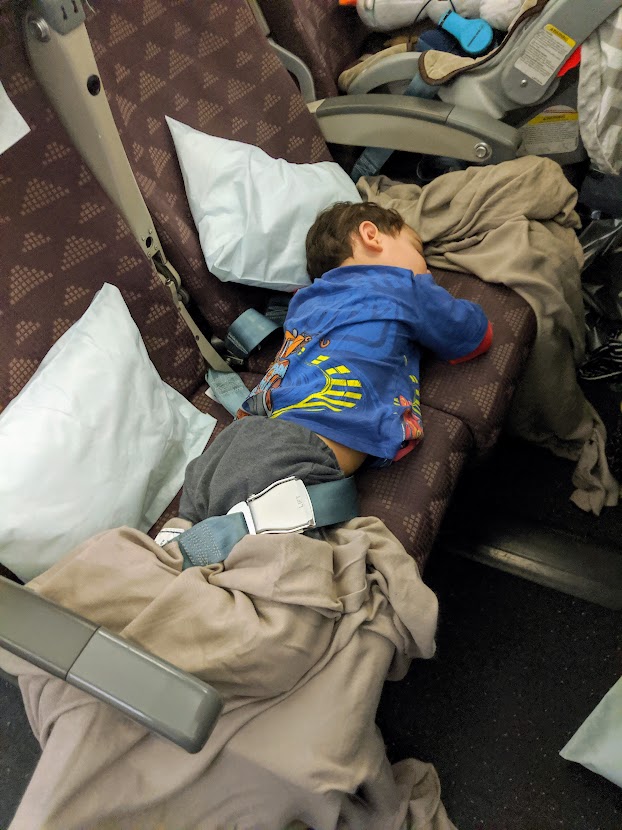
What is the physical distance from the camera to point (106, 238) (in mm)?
1236

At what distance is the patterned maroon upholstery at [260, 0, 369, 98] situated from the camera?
1.72 m

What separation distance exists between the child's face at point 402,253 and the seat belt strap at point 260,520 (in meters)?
0.61

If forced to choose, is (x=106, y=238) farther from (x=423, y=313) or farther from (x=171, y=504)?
(x=423, y=313)

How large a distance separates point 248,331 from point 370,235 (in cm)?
36

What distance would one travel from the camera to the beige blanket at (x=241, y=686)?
2.65ft

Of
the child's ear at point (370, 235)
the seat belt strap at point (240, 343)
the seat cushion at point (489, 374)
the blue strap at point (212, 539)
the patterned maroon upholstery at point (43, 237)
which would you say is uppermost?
the patterned maroon upholstery at point (43, 237)

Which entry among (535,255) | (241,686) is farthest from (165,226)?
(241,686)

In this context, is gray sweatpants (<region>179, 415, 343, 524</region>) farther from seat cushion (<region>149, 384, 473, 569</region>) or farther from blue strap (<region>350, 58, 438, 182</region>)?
blue strap (<region>350, 58, 438, 182</region>)

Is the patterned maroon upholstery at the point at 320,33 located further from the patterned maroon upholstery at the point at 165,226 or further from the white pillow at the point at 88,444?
the white pillow at the point at 88,444

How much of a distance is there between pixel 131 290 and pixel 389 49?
112 centimetres

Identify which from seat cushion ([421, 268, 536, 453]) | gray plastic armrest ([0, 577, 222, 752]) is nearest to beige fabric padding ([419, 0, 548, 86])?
seat cushion ([421, 268, 536, 453])

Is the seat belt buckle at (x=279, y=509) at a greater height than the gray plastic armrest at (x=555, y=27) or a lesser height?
lesser

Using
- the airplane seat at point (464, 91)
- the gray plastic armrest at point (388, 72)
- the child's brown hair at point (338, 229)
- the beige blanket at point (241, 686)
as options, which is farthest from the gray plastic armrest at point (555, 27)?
the beige blanket at point (241, 686)

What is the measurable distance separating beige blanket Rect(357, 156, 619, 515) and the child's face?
88 mm
